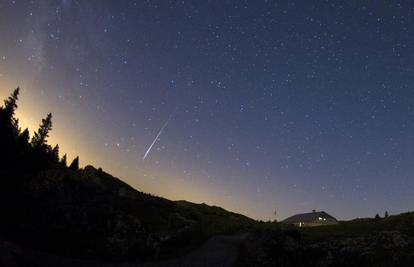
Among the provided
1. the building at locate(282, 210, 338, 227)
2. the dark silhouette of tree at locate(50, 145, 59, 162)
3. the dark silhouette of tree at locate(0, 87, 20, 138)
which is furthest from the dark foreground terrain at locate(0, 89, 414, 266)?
the building at locate(282, 210, 338, 227)

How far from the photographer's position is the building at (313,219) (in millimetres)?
97000

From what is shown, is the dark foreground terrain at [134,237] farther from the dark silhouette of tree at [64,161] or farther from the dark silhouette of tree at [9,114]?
the dark silhouette of tree at [64,161]

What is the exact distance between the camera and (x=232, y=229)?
47812 millimetres

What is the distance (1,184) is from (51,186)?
18.6 feet

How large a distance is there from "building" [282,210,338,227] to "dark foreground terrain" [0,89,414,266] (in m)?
52.1

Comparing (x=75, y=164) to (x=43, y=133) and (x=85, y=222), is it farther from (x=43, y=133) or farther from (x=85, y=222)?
(x=85, y=222)

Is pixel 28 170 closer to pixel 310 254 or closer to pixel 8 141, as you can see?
pixel 8 141

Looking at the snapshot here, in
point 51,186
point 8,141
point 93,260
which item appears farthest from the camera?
point 8,141

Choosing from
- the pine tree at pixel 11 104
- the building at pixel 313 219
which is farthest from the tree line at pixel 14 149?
the building at pixel 313 219

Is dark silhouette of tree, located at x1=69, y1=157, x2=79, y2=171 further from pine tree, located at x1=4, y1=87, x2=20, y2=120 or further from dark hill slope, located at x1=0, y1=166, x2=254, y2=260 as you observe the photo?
dark hill slope, located at x1=0, y1=166, x2=254, y2=260

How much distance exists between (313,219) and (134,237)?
68.3 meters

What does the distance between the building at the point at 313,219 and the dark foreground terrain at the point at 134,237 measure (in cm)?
5213

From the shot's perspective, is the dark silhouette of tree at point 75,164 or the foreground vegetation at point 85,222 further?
the dark silhouette of tree at point 75,164

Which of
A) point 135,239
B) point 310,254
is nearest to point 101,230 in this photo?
point 135,239
